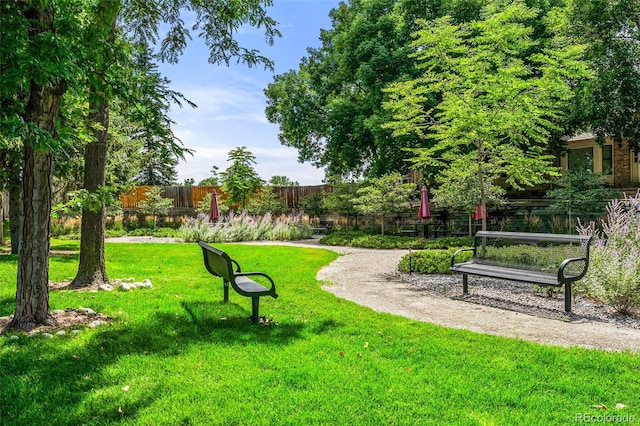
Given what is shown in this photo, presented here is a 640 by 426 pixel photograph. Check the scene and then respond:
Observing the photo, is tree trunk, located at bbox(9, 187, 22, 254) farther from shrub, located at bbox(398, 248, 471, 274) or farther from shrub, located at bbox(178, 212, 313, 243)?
shrub, located at bbox(398, 248, 471, 274)

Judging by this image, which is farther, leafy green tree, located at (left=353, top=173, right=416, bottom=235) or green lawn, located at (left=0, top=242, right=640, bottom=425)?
leafy green tree, located at (left=353, top=173, right=416, bottom=235)

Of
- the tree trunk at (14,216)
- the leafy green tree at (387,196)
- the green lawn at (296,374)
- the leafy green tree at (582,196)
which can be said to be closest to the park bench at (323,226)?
the leafy green tree at (387,196)

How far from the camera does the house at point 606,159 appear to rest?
18188 mm

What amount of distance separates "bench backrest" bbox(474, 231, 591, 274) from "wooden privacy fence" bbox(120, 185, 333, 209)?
18.6 m

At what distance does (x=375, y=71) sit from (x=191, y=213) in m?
13.1

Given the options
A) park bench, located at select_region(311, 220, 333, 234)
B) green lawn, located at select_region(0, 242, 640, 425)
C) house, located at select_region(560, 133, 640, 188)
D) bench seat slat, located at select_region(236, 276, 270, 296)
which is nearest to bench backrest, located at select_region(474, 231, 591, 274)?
green lawn, located at select_region(0, 242, 640, 425)

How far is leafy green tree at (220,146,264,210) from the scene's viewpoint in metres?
23.1

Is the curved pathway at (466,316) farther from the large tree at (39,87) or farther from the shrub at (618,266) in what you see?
the large tree at (39,87)

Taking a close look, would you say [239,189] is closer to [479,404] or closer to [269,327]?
[269,327]

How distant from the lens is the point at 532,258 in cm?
631

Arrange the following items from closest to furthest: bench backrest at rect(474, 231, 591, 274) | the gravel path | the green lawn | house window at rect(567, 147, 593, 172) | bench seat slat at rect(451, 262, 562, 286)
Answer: the green lawn, the gravel path, bench seat slat at rect(451, 262, 562, 286), bench backrest at rect(474, 231, 591, 274), house window at rect(567, 147, 593, 172)

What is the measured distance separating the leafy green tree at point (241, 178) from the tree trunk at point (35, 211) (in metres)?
18.7

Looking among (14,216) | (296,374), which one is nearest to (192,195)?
(14,216)

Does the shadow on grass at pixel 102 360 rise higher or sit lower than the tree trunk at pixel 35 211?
lower
